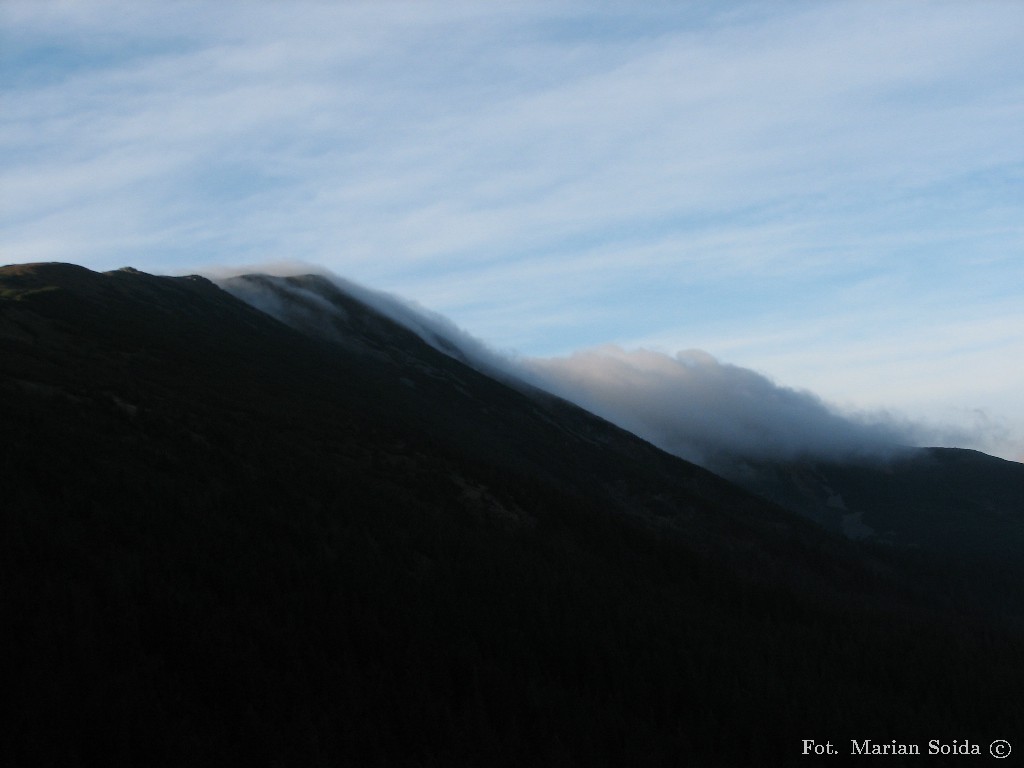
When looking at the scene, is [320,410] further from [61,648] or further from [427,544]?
[61,648]

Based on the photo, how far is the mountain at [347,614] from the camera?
63.6ft

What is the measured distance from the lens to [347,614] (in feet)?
84.3

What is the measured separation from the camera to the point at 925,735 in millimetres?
28141

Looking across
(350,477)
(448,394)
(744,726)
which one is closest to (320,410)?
(350,477)

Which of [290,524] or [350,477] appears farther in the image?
[350,477]

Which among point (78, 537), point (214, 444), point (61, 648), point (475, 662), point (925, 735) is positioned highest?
point (214, 444)

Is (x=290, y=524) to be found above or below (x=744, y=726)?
above

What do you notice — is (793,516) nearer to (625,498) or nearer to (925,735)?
(625,498)

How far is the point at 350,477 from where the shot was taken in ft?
136

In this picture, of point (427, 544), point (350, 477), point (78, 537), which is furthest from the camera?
point (350, 477)

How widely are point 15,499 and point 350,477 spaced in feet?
60.6

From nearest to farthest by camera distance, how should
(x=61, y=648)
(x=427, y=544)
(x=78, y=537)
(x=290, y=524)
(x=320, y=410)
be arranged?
1. (x=61, y=648)
2. (x=78, y=537)
3. (x=290, y=524)
4. (x=427, y=544)
5. (x=320, y=410)

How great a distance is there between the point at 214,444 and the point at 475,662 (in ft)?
57.2

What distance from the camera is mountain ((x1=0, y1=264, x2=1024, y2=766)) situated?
1938 centimetres
